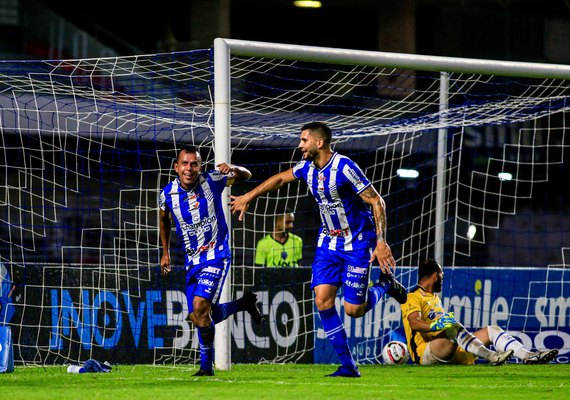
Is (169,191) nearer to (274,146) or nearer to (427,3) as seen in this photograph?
(274,146)

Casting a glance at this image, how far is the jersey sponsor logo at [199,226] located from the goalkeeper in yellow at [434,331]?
10.0 ft

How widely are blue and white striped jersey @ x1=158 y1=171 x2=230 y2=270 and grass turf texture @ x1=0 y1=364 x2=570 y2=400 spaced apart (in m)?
1.00

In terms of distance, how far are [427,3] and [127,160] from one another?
1121 cm

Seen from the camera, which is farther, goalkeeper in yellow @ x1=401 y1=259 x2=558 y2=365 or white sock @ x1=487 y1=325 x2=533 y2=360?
goalkeeper in yellow @ x1=401 y1=259 x2=558 y2=365

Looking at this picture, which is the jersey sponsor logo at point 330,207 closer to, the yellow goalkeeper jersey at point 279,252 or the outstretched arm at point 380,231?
the outstretched arm at point 380,231

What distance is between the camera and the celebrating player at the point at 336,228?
8.62m

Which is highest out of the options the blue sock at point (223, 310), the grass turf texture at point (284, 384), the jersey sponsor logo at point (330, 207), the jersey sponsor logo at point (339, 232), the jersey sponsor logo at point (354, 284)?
the jersey sponsor logo at point (330, 207)

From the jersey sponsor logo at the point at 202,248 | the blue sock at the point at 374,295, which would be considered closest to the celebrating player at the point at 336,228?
the blue sock at the point at 374,295

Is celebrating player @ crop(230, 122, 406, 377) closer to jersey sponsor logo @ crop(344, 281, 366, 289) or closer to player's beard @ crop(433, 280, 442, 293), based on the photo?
jersey sponsor logo @ crop(344, 281, 366, 289)

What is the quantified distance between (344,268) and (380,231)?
0.63 meters

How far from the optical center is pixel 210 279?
8727 millimetres

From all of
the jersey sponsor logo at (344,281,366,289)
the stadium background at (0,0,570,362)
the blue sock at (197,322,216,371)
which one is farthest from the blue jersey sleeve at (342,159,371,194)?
the stadium background at (0,0,570,362)

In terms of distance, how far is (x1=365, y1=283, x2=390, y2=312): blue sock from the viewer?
30.0 ft

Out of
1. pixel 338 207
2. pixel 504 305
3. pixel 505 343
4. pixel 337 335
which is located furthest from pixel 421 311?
pixel 338 207
